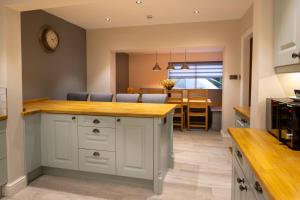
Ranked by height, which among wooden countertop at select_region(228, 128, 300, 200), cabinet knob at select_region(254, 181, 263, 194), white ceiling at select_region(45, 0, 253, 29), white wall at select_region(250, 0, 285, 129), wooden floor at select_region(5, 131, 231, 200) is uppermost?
white ceiling at select_region(45, 0, 253, 29)

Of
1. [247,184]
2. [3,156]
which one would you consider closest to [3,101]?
[3,156]

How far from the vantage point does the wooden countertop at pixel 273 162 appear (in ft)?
2.84

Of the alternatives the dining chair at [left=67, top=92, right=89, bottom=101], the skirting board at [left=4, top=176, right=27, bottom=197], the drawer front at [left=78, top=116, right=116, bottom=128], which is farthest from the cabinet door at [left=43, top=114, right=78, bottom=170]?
the dining chair at [left=67, top=92, right=89, bottom=101]

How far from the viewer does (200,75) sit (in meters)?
8.25

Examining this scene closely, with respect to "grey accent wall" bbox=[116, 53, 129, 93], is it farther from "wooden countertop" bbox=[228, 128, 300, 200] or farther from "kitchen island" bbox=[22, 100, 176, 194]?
"wooden countertop" bbox=[228, 128, 300, 200]

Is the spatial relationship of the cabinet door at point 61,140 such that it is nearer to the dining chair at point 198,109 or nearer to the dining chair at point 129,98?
the dining chair at point 129,98

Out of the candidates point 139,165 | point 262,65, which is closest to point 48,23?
point 139,165

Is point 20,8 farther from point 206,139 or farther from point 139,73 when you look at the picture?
point 139,73

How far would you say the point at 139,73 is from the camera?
8656mm

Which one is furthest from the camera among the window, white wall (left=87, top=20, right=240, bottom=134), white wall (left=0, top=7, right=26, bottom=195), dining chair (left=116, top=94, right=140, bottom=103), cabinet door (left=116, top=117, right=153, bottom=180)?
the window

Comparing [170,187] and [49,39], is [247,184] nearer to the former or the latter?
[170,187]

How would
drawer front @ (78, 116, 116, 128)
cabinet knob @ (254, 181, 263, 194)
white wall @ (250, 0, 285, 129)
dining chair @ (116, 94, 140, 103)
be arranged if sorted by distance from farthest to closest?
dining chair @ (116, 94, 140, 103)
drawer front @ (78, 116, 116, 128)
white wall @ (250, 0, 285, 129)
cabinet knob @ (254, 181, 263, 194)

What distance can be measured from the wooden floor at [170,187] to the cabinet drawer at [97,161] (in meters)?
0.18

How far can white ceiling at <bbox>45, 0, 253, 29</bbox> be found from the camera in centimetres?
374
